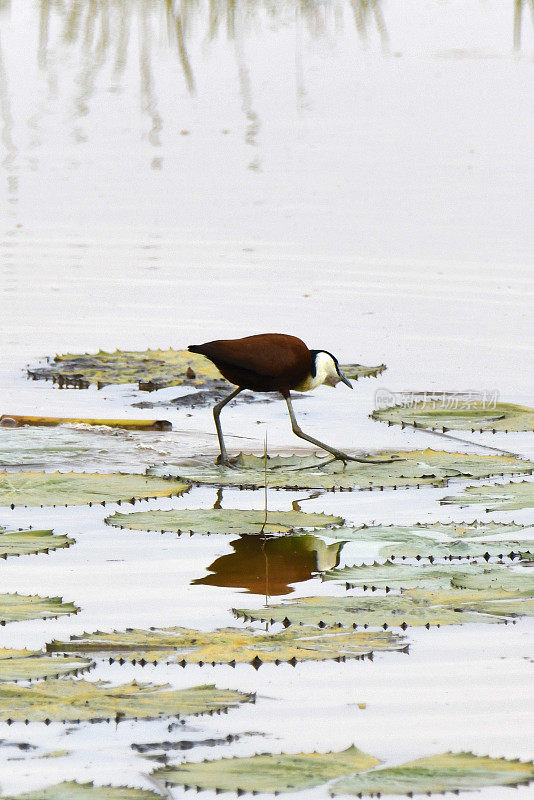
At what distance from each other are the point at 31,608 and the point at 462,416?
3313 mm

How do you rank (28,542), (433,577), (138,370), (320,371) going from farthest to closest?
1. (138,370)
2. (320,371)
3. (28,542)
4. (433,577)

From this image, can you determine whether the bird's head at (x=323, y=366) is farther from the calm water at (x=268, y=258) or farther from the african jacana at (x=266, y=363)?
the calm water at (x=268, y=258)

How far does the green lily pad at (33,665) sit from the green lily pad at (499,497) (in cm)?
213

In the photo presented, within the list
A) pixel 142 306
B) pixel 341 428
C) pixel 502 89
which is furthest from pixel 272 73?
pixel 341 428

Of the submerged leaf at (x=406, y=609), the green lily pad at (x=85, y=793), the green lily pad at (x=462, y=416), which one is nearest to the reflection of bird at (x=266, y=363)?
the green lily pad at (x=462, y=416)

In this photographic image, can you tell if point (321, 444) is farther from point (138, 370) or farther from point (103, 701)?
point (103, 701)

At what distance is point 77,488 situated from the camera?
542 centimetres

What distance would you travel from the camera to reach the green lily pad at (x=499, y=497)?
17.3 feet

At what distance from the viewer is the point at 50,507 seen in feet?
17.6

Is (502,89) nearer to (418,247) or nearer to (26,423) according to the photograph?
(418,247)

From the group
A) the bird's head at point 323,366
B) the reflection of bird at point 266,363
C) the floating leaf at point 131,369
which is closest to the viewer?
the reflection of bird at point 266,363

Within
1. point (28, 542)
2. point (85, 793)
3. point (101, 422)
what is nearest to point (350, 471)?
point (101, 422)

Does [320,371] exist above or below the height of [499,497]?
above

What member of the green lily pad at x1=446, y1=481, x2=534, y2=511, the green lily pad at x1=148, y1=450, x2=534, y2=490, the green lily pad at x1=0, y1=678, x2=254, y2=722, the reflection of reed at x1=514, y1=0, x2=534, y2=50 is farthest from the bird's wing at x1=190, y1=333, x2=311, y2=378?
the reflection of reed at x1=514, y1=0, x2=534, y2=50
